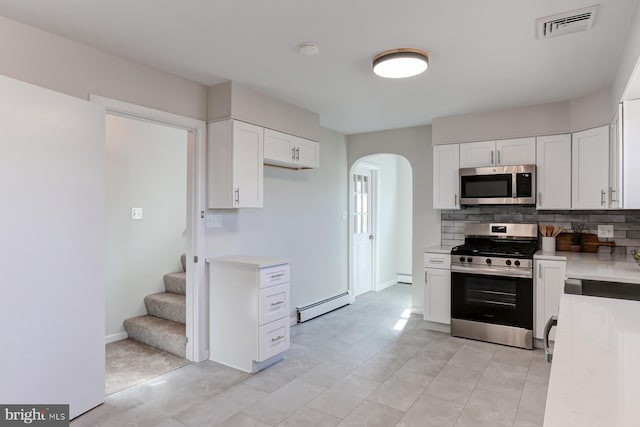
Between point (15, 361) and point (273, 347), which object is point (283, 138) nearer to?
point (273, 347)

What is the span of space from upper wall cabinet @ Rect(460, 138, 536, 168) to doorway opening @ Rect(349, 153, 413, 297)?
1203 mm

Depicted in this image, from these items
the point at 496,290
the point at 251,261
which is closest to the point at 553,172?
the point at 496,290

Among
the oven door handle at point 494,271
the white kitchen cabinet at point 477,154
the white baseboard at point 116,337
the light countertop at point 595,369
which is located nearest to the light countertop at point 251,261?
the white baseboard at point 116,337

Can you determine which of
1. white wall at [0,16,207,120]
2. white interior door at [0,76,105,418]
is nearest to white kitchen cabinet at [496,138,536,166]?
white wall at [0,16,207,120]

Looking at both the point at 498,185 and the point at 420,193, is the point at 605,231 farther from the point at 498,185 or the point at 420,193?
the point at 420,193

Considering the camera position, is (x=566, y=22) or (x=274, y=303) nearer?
(x=566, y=22)

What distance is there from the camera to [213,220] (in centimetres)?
330

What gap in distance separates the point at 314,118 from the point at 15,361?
322 centimetres

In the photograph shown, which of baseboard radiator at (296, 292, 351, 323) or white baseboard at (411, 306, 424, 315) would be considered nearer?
baseboard radiator at (296, 292, 351, 323)

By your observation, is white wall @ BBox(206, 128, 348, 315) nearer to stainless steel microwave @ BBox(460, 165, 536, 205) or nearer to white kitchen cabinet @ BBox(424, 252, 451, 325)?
white kitchen cabinet @ BBox(424, 252, 451, 325)

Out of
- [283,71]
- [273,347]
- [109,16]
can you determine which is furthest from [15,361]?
[283,71]

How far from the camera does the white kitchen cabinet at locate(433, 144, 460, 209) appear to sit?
4.19 meters

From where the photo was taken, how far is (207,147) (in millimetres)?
3287

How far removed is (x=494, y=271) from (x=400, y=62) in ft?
7.38
